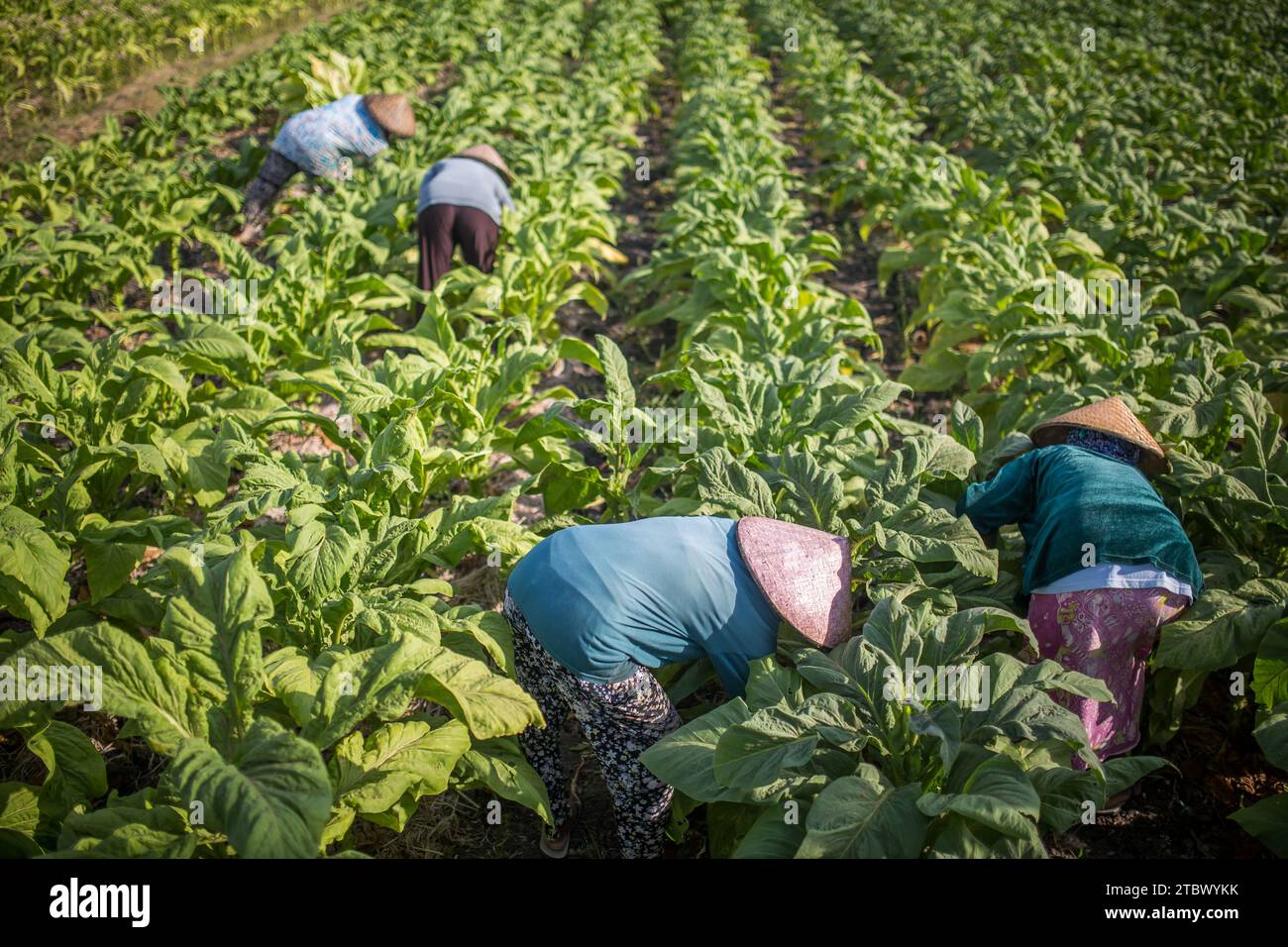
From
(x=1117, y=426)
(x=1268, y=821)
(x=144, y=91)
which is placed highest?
(x=144, y=91)

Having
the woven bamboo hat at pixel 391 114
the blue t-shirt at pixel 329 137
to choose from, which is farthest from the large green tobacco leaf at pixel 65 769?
the woven bamboo hat at pixel 391 114

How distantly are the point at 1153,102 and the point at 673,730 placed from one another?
1106 centimetres

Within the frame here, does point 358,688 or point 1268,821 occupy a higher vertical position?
point 358,688

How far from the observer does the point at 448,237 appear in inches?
241

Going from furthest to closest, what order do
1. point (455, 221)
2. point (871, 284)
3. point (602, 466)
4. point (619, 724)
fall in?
point (871, 284)
point (455, 221)
point (602, 466)
point (619, 724)

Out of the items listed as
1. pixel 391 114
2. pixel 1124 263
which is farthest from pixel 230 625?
pixel 391 114

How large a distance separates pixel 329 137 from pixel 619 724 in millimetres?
6912

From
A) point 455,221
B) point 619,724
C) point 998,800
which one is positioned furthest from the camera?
point 455,221

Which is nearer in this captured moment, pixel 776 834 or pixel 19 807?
pixel 776 834

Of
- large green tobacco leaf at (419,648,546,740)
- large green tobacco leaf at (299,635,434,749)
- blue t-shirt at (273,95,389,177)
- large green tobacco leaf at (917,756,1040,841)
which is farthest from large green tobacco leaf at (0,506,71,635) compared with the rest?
blue t-shirt at (273,95,389,177)

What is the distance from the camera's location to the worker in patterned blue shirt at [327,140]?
306 inches

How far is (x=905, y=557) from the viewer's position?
318 cm

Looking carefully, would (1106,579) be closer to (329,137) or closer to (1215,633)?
(1215,633)
